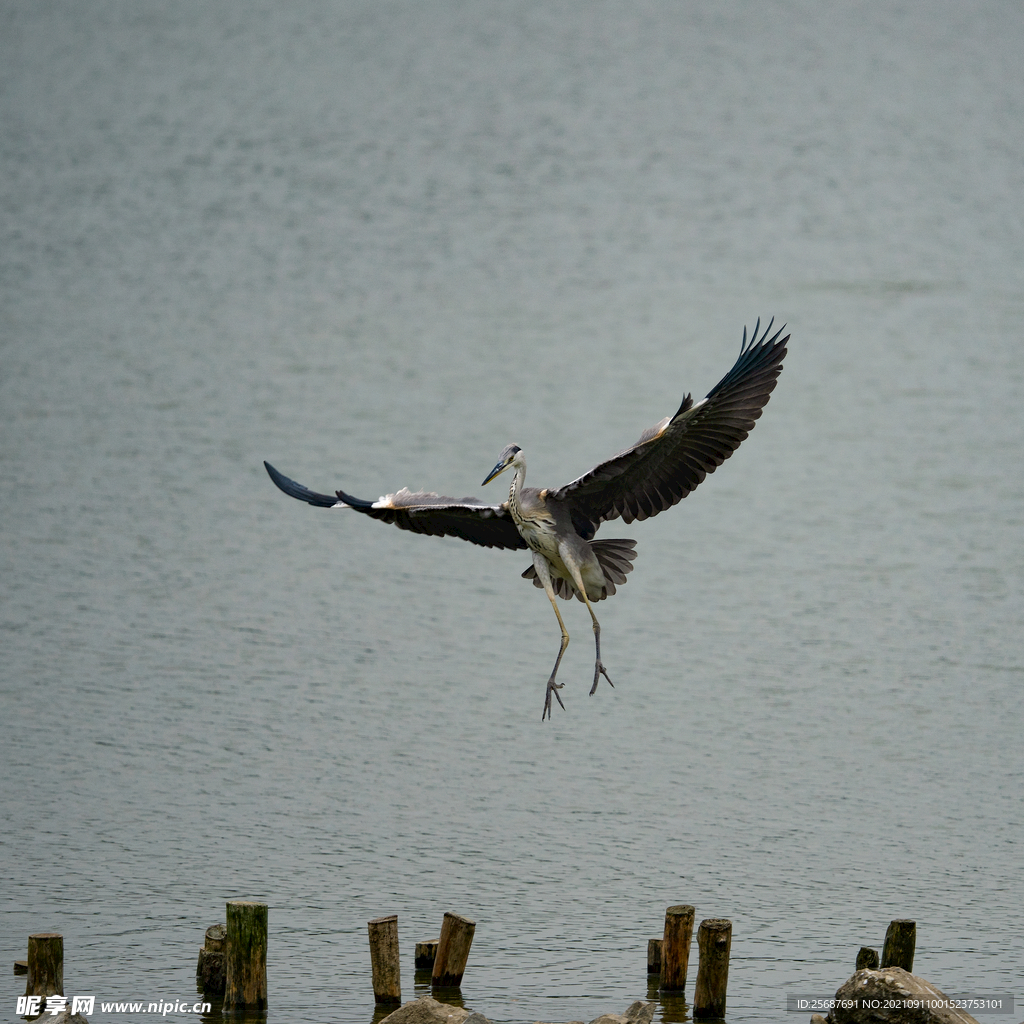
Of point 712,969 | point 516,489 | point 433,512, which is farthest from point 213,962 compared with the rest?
point 516,489

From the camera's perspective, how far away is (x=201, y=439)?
42.5 meters

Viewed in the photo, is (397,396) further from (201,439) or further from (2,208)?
(2,208)

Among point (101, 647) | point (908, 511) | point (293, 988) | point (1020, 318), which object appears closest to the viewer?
point (293, 988)

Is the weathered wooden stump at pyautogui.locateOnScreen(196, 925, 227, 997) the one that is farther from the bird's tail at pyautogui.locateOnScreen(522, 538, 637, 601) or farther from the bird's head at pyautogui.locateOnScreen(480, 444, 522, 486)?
the bird's head at pyautogui.locateOnScreen(480, 444, 522, 486)

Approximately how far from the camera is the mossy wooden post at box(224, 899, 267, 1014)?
14320 millimetres

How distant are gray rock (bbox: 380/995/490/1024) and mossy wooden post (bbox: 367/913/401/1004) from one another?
1.10 metres

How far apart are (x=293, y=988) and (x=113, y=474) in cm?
2481

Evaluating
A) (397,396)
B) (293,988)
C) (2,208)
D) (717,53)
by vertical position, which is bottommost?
(293,988)

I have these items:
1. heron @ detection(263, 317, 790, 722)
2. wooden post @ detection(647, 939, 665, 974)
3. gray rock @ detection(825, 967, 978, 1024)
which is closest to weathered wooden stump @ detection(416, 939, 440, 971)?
wooden post @ detection(647, 939, 665, 974)

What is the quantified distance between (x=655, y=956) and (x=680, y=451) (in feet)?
16.6

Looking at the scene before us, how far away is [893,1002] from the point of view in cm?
1338

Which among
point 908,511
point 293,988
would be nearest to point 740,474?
point 908,511

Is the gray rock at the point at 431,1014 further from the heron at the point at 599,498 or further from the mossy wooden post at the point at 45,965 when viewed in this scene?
the mossy wooden post at the point at 45,965

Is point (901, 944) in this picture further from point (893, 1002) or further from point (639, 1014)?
point (639, 1014)
